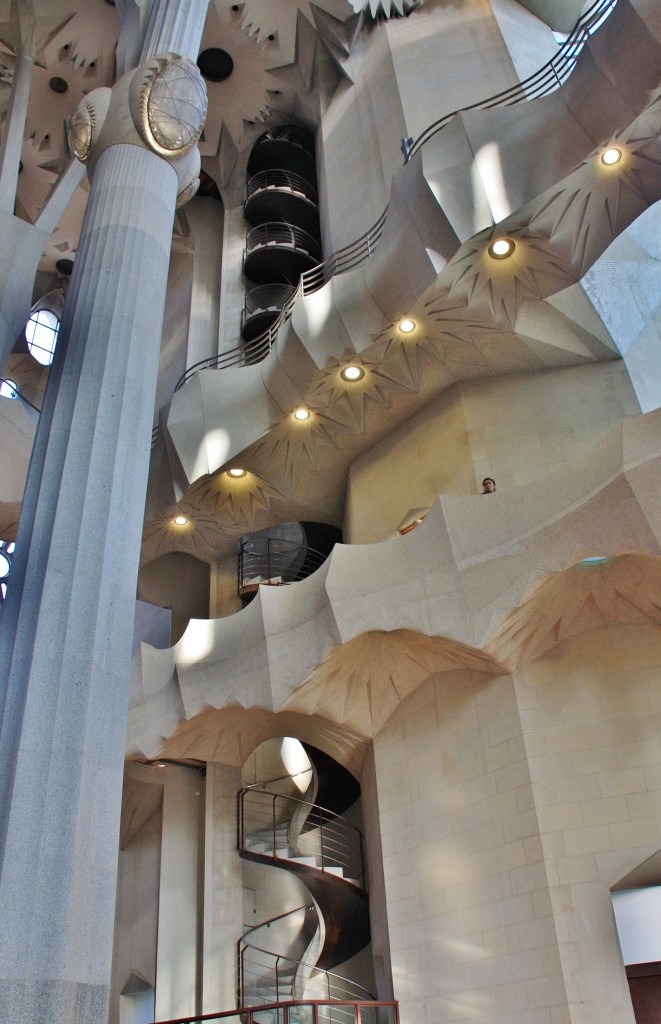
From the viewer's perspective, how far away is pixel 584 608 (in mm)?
9547

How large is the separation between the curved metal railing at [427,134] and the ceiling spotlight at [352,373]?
1.31 m

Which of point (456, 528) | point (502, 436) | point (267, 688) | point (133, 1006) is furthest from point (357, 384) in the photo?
point (133, 1006)

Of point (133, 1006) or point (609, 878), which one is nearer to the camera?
point (609, 878)

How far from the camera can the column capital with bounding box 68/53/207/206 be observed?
388 inches

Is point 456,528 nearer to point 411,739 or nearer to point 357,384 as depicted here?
point 411,739

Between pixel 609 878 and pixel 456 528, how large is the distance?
12.2 ft

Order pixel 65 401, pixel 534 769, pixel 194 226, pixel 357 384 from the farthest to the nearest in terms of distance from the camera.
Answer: pixel 194 226
pixel 357 384
pixel 534 769
pixel 65 401

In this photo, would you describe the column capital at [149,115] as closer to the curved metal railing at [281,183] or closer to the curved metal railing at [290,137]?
the curved metal railing at [281,183]

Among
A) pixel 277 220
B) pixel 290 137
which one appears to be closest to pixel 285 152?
pixel 290 137

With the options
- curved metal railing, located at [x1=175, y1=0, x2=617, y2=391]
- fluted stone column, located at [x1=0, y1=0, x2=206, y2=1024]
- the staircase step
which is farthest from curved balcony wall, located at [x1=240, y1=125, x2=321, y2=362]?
the staircase step

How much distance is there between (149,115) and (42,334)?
479 inches

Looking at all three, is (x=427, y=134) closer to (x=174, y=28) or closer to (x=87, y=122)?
(x=174, y=28)

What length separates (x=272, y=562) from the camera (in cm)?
1599

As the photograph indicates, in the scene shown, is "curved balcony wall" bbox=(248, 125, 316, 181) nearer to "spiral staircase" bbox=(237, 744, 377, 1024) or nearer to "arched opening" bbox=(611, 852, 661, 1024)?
"spiral staircase" bbox=(237, 744, 377, 1024)
